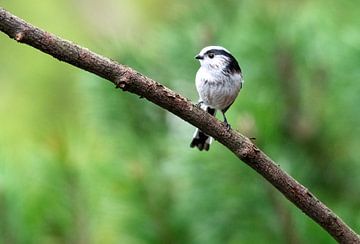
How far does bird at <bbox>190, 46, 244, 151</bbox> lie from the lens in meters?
1.11

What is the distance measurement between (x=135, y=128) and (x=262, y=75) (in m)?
0.28

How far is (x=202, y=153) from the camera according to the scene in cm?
143

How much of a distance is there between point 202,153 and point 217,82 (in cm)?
34

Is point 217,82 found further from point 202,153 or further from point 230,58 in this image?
point 202,153

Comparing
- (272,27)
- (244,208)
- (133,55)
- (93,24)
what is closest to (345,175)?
(244,208)

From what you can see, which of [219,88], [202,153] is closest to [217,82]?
[219,88]

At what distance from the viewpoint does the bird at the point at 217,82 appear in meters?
1.11

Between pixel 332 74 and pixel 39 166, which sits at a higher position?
pixel 332 74

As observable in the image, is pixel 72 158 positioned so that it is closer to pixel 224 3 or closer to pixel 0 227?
pixel 0 227

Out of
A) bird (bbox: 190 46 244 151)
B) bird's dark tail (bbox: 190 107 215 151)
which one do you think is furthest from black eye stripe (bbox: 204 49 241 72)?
bird's dark tail (bbox: 190 107 215 151)

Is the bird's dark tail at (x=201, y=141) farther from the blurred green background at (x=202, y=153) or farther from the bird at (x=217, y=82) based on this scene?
the blurred green background at (x=202, y=153)

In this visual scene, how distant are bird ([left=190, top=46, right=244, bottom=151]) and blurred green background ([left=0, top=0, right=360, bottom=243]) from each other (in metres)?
0.11

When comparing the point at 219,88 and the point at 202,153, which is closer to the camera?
the point at 219,88

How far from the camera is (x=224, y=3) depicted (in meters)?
1.69
